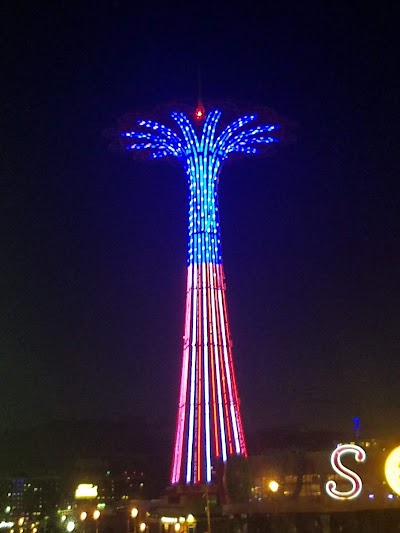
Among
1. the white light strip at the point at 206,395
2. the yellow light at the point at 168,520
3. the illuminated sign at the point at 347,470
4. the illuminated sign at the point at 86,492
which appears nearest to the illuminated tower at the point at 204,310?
the white light strip at the point at 206,395

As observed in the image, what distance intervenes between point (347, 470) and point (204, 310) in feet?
41.6

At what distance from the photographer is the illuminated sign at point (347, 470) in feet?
59.3

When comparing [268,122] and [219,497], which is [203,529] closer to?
[219,497]

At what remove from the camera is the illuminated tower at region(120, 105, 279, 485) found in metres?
29.2

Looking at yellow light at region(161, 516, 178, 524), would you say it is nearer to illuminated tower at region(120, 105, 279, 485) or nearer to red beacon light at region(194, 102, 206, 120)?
illuminated tower at region(120, 105, 279, 485)

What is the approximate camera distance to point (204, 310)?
3009 centimetres

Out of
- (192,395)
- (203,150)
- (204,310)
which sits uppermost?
(203,150)

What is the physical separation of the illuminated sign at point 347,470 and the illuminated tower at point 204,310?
11.1 meters

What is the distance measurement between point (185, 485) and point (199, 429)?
2.81 meters

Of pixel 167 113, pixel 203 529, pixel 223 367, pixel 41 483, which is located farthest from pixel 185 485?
pixel 41 483

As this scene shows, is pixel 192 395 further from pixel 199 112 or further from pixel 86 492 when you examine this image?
pixel 86 492

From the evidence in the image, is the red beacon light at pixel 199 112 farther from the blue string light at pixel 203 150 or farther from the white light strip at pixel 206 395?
the white light strip at pixel 206 395

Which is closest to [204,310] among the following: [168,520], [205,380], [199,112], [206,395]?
[205,380]

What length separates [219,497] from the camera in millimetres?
31938
